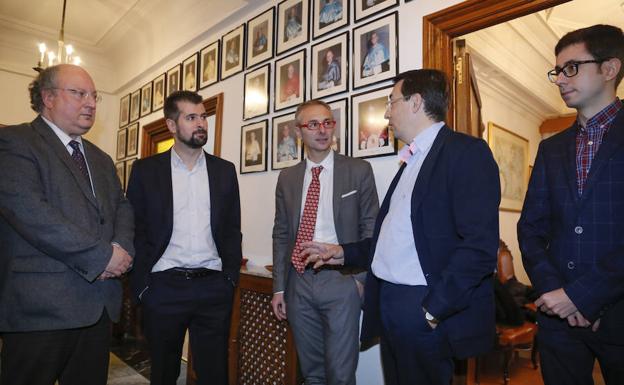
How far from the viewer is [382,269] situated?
1.53 metres

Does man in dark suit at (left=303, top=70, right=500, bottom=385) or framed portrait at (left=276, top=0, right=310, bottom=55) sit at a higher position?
framed portrait at (left=276, top=0, right=310, bottom=55)

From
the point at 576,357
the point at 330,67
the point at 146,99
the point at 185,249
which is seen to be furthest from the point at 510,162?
the point at 146,99

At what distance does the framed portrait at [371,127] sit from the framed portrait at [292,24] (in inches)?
33.8

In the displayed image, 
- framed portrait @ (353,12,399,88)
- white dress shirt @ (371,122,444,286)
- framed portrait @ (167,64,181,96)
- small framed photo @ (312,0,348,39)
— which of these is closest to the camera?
white dress shirt @ (371,122,444,286)

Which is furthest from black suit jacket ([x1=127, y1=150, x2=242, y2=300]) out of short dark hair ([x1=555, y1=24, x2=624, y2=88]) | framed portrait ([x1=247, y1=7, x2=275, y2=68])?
short dark hair ([x1=555, y1=24, x2=624, y2=88])

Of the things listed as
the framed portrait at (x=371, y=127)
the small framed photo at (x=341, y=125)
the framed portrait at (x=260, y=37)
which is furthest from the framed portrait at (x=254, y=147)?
the framed portrait at (x=371, y=127)

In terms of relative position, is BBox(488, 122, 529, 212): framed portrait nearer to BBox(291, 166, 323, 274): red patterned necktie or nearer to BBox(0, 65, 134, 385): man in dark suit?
BBox(291, 166, 323, 274): red patterned necktie

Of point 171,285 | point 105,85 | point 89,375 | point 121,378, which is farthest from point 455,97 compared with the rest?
point 105,85

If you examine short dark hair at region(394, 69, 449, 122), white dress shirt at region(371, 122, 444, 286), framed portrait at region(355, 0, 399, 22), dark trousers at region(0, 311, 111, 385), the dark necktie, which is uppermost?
framed portrait at region(355, 0, 399, 22)

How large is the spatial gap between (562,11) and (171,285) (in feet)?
16.8

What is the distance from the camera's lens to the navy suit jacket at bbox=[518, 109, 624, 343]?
1.33m

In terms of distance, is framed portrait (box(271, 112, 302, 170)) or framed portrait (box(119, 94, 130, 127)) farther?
framed portrait (box(119, 94, 130, 127))

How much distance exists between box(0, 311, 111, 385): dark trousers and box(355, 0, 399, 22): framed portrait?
2.34 m

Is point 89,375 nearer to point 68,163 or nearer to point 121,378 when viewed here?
point 68,163
